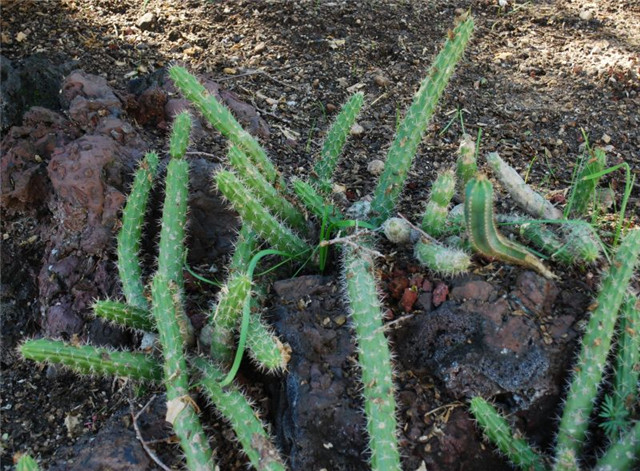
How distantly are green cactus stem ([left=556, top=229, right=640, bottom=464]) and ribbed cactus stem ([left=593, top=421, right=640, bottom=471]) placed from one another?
126 millimetres

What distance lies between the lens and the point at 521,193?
2.96m

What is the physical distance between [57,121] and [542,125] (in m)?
2.72

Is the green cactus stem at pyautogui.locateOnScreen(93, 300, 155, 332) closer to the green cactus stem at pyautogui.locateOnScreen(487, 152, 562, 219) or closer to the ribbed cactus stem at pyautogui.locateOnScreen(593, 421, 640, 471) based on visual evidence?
the green cactus stem at pyautogui.locateOnScreen(487, 152, 562, 219)

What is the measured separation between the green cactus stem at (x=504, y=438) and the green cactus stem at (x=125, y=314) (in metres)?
1.29

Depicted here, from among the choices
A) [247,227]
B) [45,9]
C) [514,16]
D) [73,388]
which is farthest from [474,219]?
[45,9]

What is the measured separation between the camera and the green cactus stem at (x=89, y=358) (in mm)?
2512

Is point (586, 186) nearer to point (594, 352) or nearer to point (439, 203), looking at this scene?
point (439, 203)

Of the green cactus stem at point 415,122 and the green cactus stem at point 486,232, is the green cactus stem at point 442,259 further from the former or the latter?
the green cactus stem at point 415,122

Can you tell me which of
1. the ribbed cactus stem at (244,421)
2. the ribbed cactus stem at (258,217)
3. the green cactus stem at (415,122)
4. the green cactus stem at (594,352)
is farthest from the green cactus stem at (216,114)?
the green cactus stem at (594,352)

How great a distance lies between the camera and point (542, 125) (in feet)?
13.3

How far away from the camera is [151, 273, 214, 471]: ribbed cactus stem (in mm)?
2334

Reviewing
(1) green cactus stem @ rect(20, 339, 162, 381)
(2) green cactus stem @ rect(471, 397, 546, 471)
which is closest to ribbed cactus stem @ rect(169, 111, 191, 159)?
(1) green cactus stem @ rect(20, 339, 162, 381)

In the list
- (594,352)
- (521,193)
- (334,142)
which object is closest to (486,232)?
(594,352)

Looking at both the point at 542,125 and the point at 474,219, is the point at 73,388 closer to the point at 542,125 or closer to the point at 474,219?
the point at 474,219
